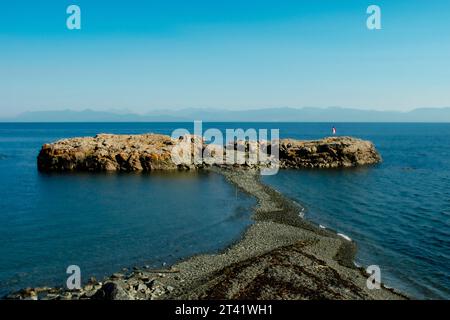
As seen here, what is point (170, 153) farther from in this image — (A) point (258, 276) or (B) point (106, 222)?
(A) point (258, 276)

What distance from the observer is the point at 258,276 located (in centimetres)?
2641

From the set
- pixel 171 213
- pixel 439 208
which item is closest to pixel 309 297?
pixel 171 213

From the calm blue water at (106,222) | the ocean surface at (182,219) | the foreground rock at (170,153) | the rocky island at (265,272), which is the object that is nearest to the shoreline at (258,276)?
the rocky island at (265,272)

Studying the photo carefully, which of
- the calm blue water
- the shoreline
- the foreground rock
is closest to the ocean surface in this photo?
the calm blue water

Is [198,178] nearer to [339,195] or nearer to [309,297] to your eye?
[339,195]

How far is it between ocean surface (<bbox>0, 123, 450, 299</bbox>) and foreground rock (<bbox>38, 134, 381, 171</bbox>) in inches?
222

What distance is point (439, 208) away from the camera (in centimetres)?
4619

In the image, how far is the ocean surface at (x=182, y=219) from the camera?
96.2 feet

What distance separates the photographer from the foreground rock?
245 feet

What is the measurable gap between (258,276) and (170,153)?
53.5 m

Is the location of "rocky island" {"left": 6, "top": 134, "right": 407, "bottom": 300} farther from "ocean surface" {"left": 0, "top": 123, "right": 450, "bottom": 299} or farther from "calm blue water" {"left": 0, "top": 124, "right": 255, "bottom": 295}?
"calm blue water" {"left": 0, "top": 124, "right": 255, "bottom": 295}

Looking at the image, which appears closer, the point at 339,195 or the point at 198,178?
the point at 339,195
